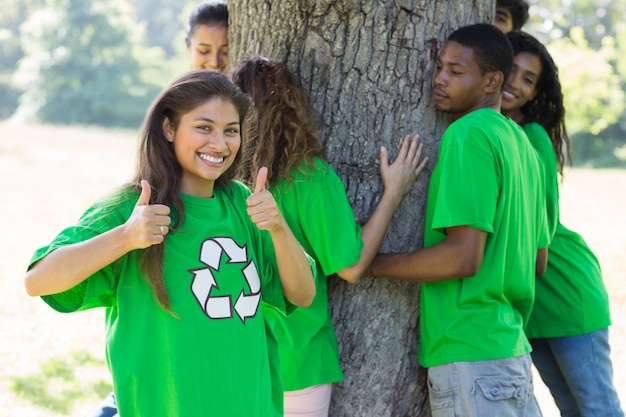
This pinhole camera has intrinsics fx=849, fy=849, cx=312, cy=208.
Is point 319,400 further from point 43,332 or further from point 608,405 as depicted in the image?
point 43,332

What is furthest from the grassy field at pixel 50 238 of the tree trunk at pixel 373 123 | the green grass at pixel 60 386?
the tree trunk at pixel 373 123

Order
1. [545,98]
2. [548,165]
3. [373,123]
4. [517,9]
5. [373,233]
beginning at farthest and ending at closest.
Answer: [517,9], [545,98], [548,165], [373,123], [373,233]

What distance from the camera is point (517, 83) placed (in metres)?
3.55

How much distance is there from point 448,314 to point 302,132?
0.81 m

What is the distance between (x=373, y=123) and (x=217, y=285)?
1112mm

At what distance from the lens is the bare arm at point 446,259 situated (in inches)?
111

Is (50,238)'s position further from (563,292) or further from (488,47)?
(488,47)

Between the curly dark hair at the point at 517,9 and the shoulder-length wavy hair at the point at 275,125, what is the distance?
5.25ft

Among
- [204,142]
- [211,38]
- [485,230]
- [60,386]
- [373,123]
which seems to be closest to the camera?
[204,142]

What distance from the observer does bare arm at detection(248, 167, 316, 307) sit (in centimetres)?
232

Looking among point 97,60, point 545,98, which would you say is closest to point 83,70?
point 97,60

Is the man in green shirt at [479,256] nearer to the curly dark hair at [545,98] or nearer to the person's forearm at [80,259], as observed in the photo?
the curly dark hair at [545,98]

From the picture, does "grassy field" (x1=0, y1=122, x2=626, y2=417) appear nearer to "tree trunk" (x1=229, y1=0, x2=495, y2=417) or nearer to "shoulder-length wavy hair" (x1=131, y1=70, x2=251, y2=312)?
"tree trunk" (x1=229, y1=0, x2=495, y2=417)

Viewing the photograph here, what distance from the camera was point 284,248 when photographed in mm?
2459
